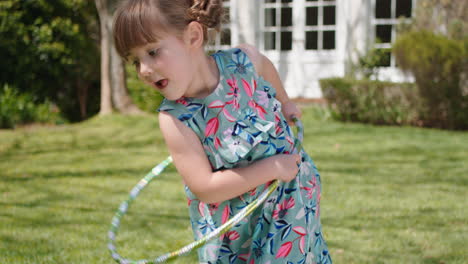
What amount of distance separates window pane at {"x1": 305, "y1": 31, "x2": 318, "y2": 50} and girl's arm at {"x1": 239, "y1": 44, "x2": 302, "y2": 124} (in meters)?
8.97

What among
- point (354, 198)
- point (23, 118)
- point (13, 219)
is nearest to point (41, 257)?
point (13, 219)

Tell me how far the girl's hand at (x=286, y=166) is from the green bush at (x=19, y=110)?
9.04 m

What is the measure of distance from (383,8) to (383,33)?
18.5 inches

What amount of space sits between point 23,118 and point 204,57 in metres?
9.01

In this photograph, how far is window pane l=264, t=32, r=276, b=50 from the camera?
38.4 ft

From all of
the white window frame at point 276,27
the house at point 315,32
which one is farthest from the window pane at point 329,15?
the white window frame at point 276,27

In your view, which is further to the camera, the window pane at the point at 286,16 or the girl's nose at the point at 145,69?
the window pane at the point at 286,16

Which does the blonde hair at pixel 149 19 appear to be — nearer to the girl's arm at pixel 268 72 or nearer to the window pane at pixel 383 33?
the girl's arm at pixel 268 72

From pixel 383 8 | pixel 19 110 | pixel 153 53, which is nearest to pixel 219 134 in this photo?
pixel 153 53

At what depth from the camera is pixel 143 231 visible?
405 centimetres

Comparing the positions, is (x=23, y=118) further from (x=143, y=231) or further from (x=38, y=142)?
(x=143, y=231)

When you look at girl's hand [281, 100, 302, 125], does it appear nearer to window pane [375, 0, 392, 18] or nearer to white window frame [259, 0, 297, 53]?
window pane [375, 0, 392, 18]

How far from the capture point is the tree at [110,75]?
1016 centimetres

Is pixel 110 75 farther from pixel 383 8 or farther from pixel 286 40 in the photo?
pixel 383 8
